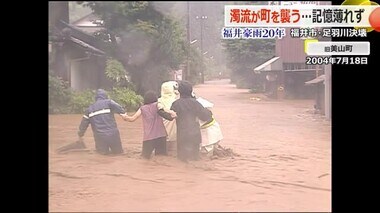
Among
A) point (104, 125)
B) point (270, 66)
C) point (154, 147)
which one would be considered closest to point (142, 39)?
point (104, 125)

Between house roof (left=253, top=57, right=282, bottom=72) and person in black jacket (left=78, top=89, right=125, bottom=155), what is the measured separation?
1191mm

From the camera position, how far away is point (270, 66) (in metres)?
4.28

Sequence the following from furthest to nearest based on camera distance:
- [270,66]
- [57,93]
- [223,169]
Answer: [270,66] → [223,169] → [57,93]

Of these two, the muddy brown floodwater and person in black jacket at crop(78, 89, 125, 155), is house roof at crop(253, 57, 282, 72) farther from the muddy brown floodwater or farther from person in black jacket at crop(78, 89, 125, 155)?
person in black jacket at crop(78, 89, 125, 155)

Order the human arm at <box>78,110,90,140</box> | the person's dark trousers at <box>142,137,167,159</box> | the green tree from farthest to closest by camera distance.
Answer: the person's dark trousers at <box>142,137,167,159</box>
the human arm at <box>78,110,90,140</box>
the green tree

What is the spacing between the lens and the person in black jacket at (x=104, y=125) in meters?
4.07

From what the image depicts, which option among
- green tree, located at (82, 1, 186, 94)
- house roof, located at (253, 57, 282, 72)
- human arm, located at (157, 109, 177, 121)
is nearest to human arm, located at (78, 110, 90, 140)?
green tree, located at (82, 1, 186, 94)

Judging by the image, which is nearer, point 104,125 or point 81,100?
point 81,100

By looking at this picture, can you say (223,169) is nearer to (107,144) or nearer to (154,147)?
(154,147)

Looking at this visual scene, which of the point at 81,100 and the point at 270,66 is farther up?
the point at 270,66

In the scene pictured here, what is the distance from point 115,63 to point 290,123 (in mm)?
1518

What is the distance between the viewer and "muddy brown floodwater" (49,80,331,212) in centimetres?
398

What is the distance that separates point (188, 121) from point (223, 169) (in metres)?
0.48
